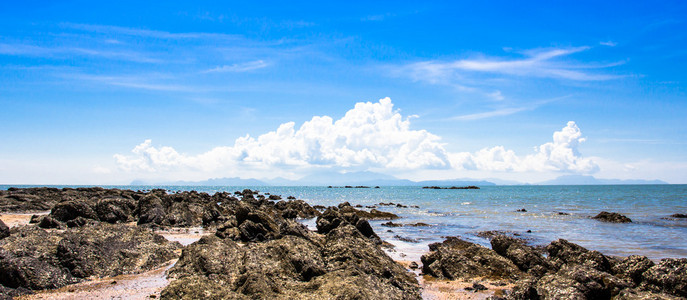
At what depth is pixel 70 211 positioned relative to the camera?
25.4 m

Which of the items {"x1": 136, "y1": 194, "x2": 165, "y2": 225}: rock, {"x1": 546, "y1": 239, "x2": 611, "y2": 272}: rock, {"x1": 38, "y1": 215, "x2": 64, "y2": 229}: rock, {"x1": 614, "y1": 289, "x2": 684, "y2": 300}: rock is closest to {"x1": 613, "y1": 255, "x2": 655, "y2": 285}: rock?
{"x1": 546, "y1": 239, "x2": 611, "y2": 272}: rock

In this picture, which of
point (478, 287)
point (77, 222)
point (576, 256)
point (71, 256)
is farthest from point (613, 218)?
point (77, 222)

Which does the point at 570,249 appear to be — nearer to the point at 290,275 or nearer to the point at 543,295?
the point at 543,295

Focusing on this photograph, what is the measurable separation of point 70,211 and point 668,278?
30042 millimetres

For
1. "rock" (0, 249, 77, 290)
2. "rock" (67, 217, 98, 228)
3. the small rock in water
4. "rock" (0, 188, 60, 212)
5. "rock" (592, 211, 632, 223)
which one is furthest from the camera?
"rock" (0, 188, 60, 212)

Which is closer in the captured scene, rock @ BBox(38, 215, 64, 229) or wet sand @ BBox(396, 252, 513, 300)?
wet sand @ BBox(396, 252, 513, 300)

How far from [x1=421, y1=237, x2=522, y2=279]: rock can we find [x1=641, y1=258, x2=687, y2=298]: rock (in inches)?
186

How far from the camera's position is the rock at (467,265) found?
15844 millimetres

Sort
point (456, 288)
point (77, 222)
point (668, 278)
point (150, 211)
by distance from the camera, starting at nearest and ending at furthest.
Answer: point (668, 278) → point (456, 288) → point (77, 222) → point (150, 211)

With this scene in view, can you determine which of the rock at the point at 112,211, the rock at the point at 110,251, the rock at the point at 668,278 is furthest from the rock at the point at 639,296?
the rock at the point at 112,211

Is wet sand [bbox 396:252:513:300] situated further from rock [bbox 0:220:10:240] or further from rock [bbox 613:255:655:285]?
rock [bbox 0:220:10:240]

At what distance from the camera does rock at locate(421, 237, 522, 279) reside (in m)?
15.8

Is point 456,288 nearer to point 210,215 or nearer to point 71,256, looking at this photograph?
point 71,256

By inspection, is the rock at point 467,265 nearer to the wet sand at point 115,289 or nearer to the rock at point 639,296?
the rock at point 639,296
